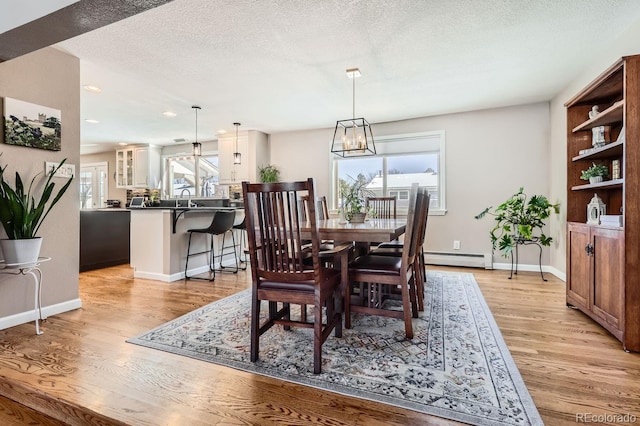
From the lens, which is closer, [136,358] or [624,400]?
[624,400]

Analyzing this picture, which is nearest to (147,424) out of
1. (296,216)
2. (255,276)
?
(255,276)

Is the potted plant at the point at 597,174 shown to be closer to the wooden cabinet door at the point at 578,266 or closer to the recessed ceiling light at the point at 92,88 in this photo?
the wooden cabinet door at the point at 578,266

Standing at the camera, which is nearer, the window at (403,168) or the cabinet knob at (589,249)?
the cabinet knob at (589,249)

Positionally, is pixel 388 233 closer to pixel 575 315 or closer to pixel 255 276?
pixel 255 276

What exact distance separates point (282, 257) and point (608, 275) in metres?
2.29

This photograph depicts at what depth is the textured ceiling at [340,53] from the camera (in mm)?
2332

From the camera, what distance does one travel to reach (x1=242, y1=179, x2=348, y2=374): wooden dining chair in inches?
69.3

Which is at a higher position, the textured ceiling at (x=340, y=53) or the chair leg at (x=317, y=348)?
the textured ceiling at (x=340, y=53)

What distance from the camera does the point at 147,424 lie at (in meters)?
1.33

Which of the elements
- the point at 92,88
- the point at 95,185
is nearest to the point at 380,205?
the point at 92,88

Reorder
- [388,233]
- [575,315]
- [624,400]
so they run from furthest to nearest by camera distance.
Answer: [575,315]
[388,233]
[624,400]

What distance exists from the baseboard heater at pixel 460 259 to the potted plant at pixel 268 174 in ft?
9.88

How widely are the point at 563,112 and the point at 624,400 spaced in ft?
11.7

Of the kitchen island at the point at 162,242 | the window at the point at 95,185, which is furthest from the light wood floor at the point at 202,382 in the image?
the window at the point at 95,185
